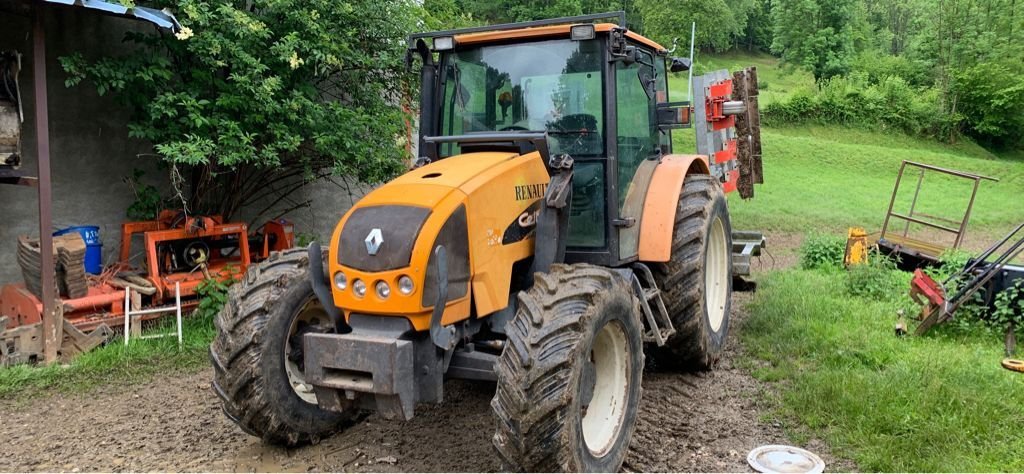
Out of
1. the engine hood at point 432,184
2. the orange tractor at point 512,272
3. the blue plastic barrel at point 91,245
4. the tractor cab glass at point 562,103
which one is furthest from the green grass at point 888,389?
the blue plastic barrel at point 91,245

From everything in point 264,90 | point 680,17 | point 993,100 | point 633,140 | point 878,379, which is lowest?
point 878,379

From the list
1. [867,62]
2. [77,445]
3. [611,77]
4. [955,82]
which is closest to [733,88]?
[611,77]

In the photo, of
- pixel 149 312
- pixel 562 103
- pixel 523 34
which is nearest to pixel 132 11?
pixel 149 312

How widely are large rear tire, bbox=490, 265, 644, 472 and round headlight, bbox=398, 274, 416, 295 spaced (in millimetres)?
517

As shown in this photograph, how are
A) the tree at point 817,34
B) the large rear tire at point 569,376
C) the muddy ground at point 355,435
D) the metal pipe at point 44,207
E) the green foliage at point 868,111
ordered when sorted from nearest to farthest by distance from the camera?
the large rear tire at point 569,376, the muddy ground at point 355,435, the metal pipe at point 44,207, the green foliage at point 868,111, the tree at point 817,34

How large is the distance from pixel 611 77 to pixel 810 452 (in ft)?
8.22

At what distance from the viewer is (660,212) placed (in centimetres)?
484

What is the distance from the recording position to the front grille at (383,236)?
3.32 m

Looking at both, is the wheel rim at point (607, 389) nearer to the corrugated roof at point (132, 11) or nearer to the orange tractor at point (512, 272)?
the orange tractor at point (512, 272)

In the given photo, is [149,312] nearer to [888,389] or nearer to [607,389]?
[607,389]

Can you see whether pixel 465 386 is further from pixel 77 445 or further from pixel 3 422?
pixel 3 422

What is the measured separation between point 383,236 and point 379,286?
24 cm

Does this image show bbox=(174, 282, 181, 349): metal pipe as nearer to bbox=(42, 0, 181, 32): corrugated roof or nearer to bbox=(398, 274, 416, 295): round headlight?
bbox=(42, 0, 181, 32): corrugated roof

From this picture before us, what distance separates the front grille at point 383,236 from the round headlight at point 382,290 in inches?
2.9
